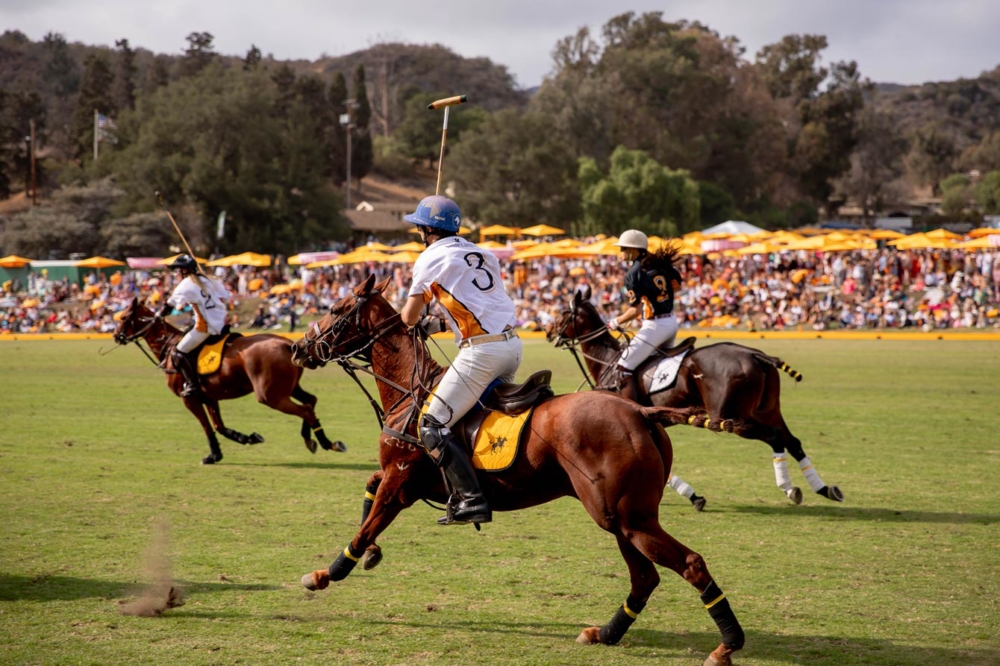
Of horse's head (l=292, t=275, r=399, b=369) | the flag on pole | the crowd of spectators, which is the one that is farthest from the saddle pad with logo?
the flag on pole

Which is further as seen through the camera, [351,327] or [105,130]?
[105,130]

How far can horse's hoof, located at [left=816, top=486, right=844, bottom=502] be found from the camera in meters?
10.1

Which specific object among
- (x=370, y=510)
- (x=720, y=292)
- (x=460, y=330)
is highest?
(x=460, y=330)

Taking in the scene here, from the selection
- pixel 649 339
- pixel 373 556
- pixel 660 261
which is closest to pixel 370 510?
pixel 373 556

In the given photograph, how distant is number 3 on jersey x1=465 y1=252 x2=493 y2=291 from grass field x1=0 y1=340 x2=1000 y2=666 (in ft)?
7.31

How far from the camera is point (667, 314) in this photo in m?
11.0

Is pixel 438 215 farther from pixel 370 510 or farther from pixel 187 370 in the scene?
pixel 187 370

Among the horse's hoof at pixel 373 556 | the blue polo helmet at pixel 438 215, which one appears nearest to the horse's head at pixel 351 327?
the blue polo helmet at pixel 438 215

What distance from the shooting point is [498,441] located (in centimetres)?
650

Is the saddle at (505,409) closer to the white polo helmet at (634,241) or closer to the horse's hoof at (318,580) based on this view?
the horse's hoof at (318,580)

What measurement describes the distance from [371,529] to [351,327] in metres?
1.49

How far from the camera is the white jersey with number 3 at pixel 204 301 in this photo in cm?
1295

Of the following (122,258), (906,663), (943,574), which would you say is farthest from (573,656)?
(122,258)

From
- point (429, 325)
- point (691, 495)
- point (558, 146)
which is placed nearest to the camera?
point (429, 325)
